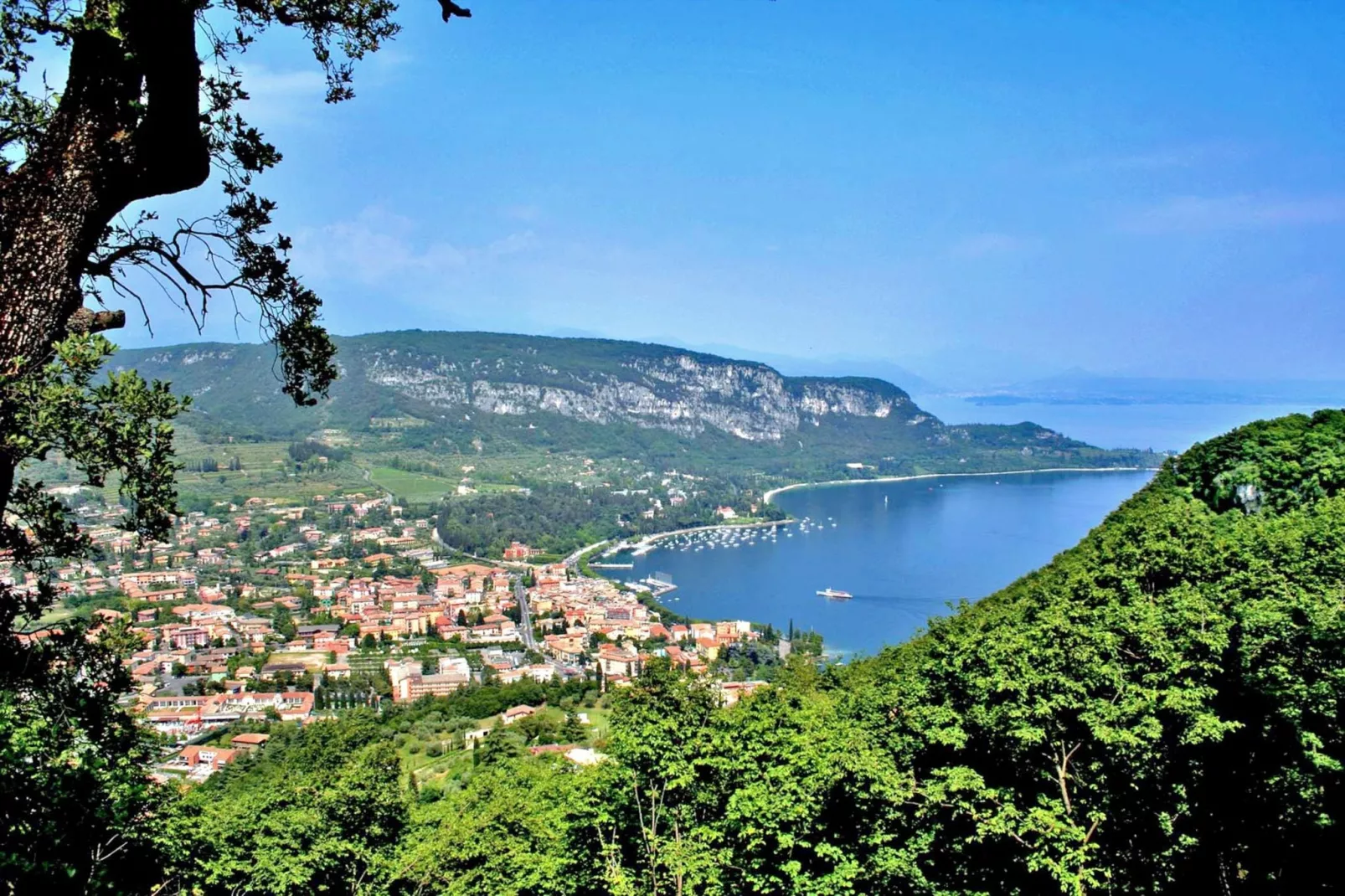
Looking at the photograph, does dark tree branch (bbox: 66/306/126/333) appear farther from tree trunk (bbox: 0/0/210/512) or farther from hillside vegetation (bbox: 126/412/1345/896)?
hillside vegetation (bbox: 126/412/1345/896)

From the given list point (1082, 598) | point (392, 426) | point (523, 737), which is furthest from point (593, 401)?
point (1082, 598)

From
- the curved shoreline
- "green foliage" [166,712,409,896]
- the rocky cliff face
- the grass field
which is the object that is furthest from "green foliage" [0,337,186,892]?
the rocky cliff face

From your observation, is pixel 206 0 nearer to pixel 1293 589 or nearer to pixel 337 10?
pixel 337 10

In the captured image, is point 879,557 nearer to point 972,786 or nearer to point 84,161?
point 972,786

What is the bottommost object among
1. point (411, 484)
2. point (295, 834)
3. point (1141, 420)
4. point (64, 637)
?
point (411, 484)

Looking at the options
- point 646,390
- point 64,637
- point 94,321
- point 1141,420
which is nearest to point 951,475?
point 646,390

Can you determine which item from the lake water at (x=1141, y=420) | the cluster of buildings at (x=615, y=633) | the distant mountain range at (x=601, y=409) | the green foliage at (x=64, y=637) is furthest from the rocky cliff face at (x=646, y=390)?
the green foliage at (x=64, y=637)
